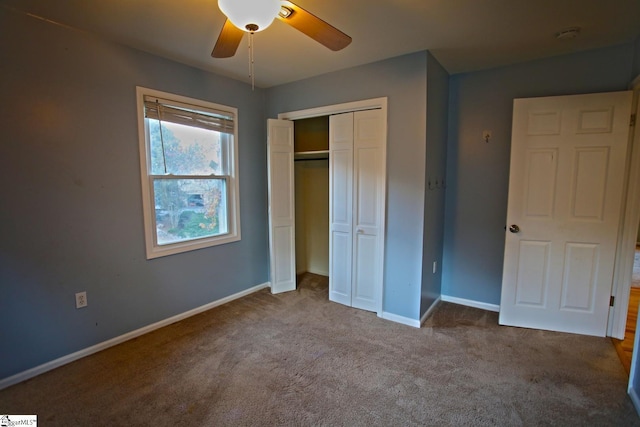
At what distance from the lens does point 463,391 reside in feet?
6.50

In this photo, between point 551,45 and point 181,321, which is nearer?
point 551,45

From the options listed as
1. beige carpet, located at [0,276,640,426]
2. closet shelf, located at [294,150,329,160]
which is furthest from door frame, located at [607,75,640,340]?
closet shelf, located at [294,150,329,160]

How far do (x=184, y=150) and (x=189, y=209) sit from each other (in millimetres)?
575

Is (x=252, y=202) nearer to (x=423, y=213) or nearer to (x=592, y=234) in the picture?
(x=423, y=213)

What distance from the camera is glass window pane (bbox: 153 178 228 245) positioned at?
2.83 meters

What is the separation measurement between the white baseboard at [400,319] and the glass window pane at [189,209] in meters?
1.92

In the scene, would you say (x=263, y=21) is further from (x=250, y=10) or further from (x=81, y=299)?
(x=81, y=299)

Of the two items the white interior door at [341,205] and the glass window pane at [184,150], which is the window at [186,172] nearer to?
the glass window pane at [184,150]

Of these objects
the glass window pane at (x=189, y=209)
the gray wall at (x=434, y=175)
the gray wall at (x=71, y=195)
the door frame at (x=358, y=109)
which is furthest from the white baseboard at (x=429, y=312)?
the gray wall at (x=71, y=195)

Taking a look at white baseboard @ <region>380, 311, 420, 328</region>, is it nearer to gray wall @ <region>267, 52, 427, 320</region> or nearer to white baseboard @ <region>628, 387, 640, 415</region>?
gray wall @ <region>267, 52, 427, 320</region>

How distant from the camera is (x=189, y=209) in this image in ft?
10.0

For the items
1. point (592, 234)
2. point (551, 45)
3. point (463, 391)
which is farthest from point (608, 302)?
point (551, 45)

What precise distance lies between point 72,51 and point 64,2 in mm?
404

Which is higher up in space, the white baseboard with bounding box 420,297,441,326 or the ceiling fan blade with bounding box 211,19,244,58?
the ceiling fan blade with bounding box 211,19,244,58
